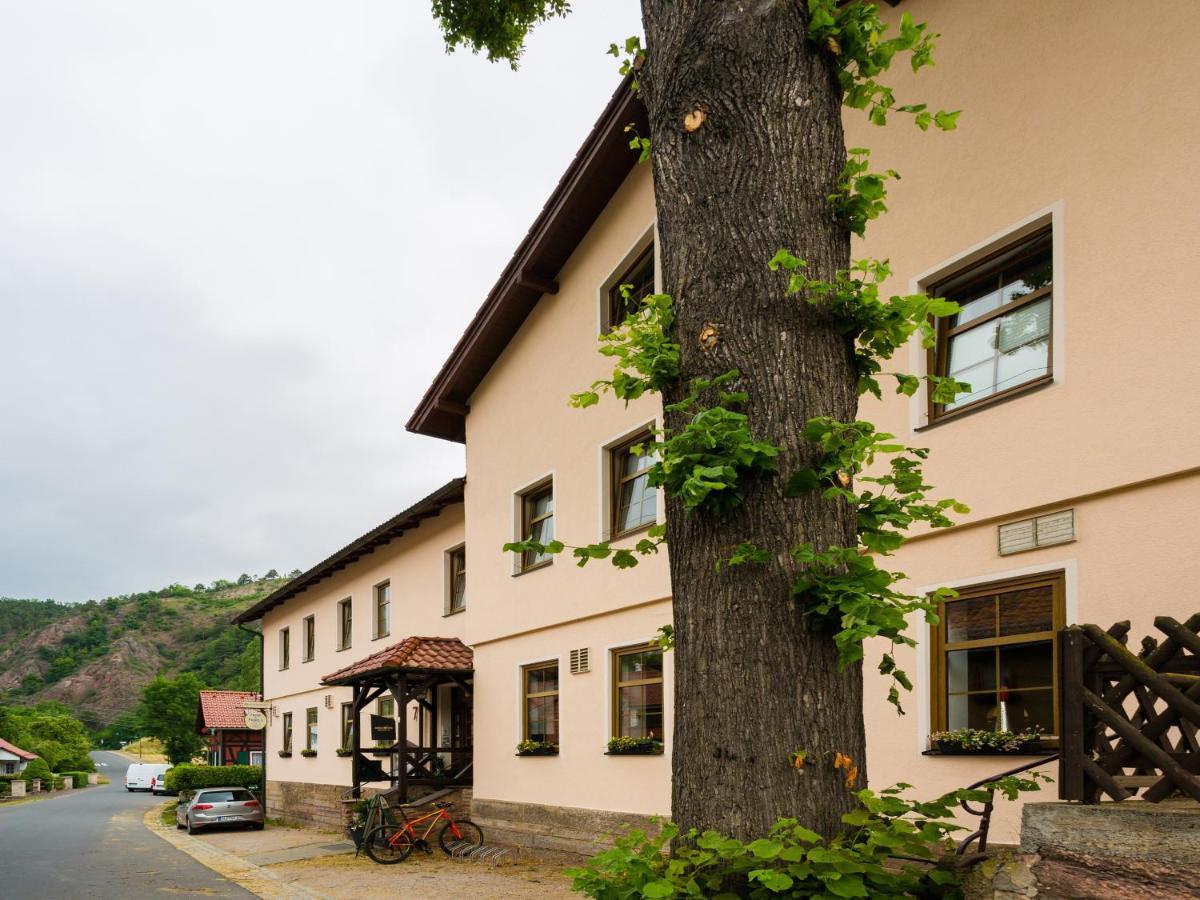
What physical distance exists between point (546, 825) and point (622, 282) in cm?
776

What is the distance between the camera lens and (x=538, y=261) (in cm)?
1656

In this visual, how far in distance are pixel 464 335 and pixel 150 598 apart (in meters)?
156

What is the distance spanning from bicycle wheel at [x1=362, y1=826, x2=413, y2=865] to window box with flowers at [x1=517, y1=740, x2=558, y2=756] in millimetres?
2416

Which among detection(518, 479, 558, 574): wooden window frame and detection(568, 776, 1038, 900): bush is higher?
detection(518, 479, 558, 574): wooden window frame

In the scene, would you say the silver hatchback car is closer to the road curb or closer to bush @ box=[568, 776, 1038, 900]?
the road curb

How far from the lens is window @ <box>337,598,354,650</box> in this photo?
87.0ft

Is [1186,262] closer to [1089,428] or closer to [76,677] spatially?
[1089,428]

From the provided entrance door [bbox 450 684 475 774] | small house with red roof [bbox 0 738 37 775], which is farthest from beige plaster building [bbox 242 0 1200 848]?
small house with red roof [bbox 0 738 37 775]

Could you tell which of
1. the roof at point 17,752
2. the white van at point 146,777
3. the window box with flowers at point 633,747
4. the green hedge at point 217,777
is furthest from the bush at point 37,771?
the window box with flowers at point 633,747

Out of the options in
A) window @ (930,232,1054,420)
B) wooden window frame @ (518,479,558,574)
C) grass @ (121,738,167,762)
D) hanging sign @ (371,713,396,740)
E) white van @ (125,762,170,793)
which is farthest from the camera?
grass @ (121,738,167,762)

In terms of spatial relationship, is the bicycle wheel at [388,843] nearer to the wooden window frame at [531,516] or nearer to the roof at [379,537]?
the wooden window frame at [531,516]

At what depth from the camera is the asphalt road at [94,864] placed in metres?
15.3

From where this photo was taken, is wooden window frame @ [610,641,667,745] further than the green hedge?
No

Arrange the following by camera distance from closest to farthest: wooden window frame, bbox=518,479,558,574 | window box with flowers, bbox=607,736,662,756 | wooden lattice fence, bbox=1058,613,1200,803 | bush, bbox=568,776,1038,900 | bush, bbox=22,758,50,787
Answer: bush, bbox=568,776,1038,900
wooden lattice fence, bbox=1058,613,1200,803
window box with flowers, bbox=607,736,662,756
wooden window frame, bbox=518,479,558,574
bush, bbox=22,758,50,787
